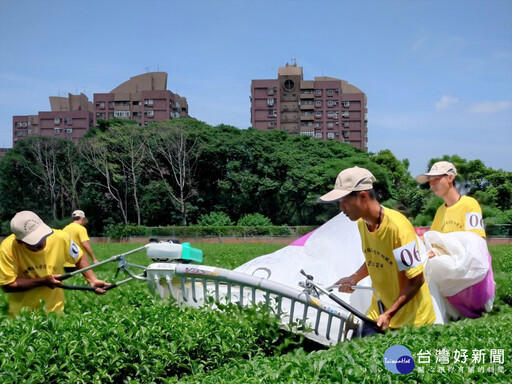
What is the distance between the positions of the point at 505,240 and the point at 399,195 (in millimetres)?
8994

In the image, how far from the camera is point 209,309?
4.71 m

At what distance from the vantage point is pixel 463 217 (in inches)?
226

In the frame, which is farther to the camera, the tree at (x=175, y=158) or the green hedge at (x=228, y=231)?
the tree at (x=175, y=158)

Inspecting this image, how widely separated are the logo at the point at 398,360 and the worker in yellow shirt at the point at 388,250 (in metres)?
0.68

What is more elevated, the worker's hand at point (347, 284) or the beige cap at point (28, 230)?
the beige cap at point (28, 230)

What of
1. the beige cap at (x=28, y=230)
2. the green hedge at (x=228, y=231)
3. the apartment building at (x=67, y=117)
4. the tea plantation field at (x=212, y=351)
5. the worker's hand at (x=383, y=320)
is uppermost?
the apartment building at (x=67, y=117)

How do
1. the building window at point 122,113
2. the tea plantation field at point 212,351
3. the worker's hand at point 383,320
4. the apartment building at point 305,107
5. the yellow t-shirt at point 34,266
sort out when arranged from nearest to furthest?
the tea plantation field at point 212,351
the worker's hand at point 383,320
the yellow t-shirt at point 34,266
the apartment building at point 305,107
the building window at point 122,113

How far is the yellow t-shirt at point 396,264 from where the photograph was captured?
3838 mm

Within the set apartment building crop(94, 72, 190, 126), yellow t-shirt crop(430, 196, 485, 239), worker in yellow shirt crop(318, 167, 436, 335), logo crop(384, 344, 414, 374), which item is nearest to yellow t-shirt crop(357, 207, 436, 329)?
worker in yellow shirt crop(318, 167, 436, 335)

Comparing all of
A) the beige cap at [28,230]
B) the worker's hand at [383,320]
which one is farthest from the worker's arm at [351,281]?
the beige cap at [28,230]

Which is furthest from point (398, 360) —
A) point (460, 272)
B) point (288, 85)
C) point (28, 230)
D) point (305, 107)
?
point (305, 107)

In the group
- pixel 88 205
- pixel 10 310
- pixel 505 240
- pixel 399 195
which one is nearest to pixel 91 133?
pixel 88 205

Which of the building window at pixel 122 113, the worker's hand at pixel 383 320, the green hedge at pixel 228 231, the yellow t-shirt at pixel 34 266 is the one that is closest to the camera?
the worker's hand at pixel 383 320

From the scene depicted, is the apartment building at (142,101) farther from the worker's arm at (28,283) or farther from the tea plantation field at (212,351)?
the tea plantation field at (212,351)
